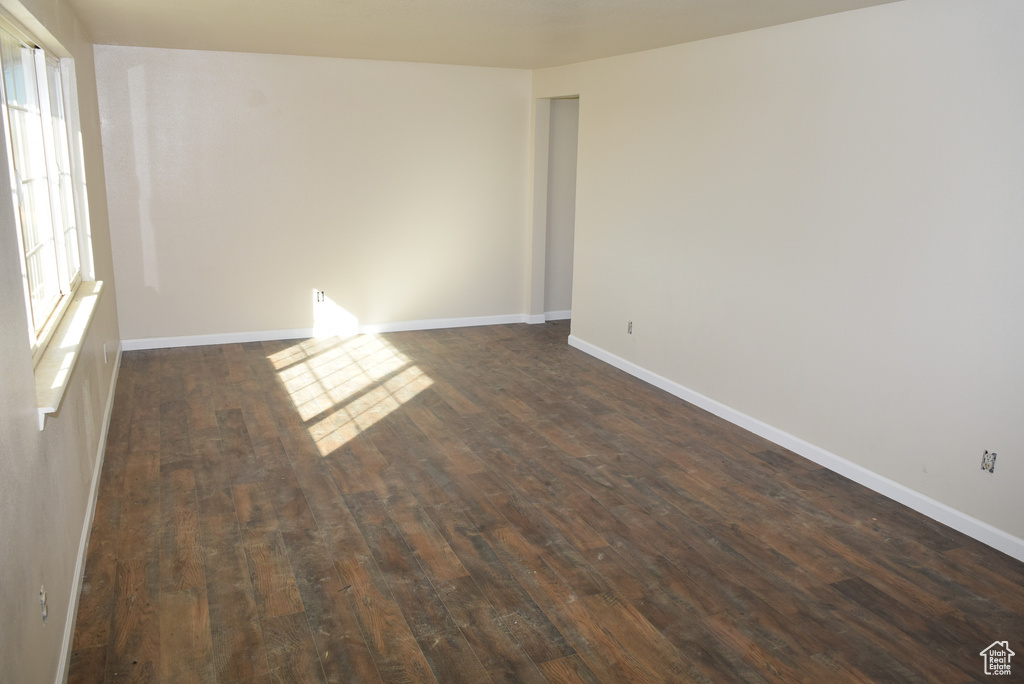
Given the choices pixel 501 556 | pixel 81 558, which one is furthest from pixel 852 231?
pixel 81 558

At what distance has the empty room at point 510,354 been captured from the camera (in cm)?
263

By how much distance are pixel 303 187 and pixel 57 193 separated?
A: 2757 millimetres

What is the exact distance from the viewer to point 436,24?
4.46 meters

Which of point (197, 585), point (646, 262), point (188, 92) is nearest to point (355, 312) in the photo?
point (188, 92)

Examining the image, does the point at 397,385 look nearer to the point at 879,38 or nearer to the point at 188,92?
the point at 188,92

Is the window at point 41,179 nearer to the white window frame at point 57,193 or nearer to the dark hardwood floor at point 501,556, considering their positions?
the white window frame at point 57,193

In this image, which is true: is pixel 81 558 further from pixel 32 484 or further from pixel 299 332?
pixel 299 332

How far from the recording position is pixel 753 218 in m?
4.54

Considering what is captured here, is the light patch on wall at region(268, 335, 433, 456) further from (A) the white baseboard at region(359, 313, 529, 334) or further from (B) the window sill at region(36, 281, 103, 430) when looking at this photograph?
(B) the window sill at region(36, 281, 103, 430)

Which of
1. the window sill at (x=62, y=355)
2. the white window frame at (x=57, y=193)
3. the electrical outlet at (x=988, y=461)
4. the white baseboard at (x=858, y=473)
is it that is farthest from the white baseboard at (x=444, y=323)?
the electrical outlet at (x=988, y=461)

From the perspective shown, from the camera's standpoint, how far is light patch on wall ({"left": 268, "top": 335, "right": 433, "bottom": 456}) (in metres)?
4.66

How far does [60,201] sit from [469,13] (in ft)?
7.83

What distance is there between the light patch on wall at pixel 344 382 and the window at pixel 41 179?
1534 millimetres

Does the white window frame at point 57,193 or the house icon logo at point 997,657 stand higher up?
the white window frame at point 57,193
